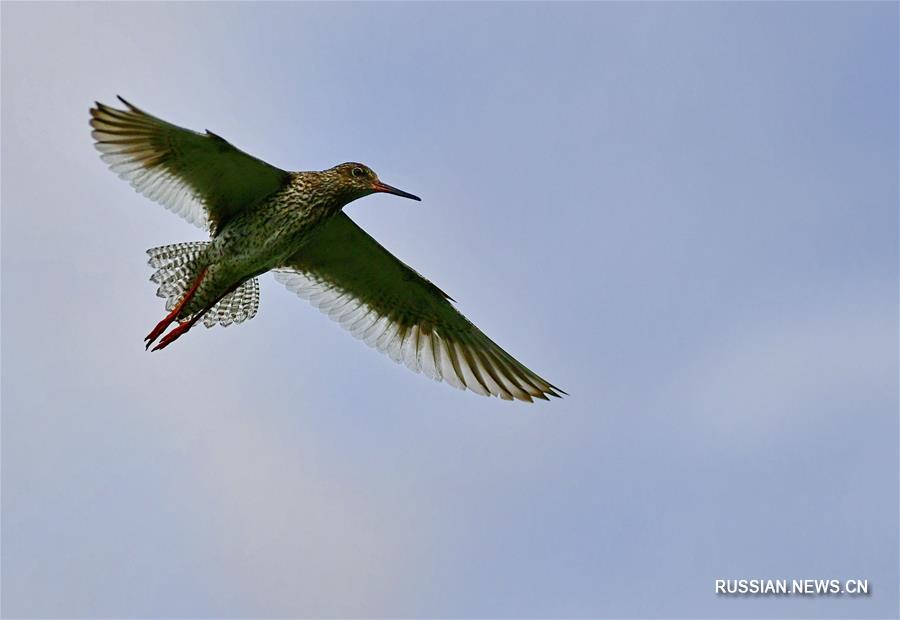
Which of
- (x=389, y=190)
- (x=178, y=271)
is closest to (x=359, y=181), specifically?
(x=389, y=190)

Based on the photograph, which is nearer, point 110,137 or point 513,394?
point 110,137

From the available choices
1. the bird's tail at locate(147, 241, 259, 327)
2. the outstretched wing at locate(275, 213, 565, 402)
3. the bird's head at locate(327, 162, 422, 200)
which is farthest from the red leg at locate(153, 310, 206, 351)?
the bird's head at locate(327, 162, 422, 200)

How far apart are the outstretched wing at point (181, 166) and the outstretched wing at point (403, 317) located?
4.58ft

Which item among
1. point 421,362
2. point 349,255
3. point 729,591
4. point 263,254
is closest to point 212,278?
point 263,254

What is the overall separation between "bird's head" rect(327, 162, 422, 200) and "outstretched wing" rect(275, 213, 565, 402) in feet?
2.90

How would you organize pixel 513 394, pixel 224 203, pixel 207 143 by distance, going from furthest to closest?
pixel 513 394, pixel 224 203, pixel 207 143

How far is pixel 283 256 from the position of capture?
49.1 feet

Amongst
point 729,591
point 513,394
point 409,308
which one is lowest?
point 729,591

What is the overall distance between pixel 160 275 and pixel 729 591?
7.86 metres

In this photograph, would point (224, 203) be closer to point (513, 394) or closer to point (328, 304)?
point (328, 304)

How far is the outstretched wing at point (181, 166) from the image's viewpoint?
→ 14.0m

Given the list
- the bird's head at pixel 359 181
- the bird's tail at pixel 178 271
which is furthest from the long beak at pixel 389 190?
the bird's tail at pixel 178 271

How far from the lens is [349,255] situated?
51.7ft

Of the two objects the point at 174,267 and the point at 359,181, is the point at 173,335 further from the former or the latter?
the point at 359,181
